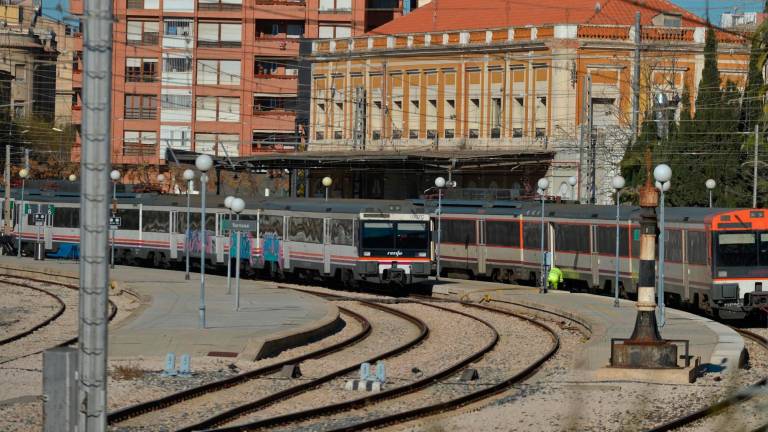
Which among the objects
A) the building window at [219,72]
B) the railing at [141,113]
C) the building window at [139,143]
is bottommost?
the building window at [139,143]

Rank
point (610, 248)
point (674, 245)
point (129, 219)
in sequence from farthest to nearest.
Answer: point (129, 219)
point (610, 248)
point (674, 245)

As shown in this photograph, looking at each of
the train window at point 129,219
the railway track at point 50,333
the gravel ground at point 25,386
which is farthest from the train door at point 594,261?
the train window at point 129,219

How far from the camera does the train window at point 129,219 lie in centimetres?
5806

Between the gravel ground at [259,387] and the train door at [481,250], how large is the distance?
1615cm

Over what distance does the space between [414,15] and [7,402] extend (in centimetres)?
6794

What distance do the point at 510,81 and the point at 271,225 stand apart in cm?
2931

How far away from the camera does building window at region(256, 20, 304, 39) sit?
9812 cm

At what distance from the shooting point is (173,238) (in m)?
55.8

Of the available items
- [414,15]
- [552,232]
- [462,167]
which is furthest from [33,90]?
[552,232]

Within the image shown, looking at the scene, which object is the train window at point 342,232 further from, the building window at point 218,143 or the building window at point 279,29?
the building window at point 279,29

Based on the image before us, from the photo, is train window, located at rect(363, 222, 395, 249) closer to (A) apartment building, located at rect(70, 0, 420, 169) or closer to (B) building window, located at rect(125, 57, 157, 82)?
(A) apartment building, located at rect(70, 0, 420, 169)

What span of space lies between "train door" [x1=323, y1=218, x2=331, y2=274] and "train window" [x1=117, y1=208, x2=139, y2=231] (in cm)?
1392

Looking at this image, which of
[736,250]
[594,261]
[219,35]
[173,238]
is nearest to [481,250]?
[594,261]

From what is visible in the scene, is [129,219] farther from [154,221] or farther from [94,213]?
[94,213]
